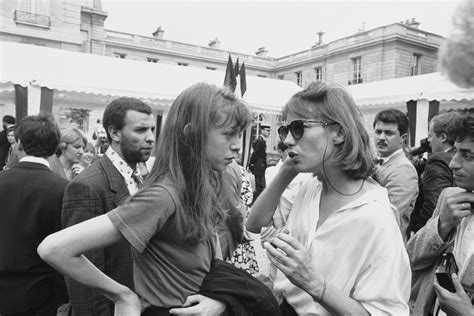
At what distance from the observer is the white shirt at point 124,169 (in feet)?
8.19

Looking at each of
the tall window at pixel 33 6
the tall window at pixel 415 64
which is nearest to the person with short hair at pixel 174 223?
the tall window at pixel 33 6

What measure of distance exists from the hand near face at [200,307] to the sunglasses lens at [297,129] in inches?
28.8

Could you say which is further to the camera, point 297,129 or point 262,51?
point 262,51

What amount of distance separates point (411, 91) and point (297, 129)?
7816 millimetres

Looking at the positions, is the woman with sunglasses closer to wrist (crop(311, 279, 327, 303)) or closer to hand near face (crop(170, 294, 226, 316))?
A: wrist (crop(311, 279, 327, 303))

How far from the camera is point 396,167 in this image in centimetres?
341

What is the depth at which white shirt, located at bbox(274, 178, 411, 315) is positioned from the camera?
4.76 feet

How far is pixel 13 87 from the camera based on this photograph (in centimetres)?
809

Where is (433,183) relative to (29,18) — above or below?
below

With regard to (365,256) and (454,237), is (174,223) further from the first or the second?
(454,237)

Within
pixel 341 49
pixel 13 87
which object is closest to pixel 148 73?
pixel 13 87

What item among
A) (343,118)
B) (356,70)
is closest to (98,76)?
(343,118)

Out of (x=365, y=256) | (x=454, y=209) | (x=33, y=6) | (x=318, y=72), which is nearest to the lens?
(x=365, y=256)

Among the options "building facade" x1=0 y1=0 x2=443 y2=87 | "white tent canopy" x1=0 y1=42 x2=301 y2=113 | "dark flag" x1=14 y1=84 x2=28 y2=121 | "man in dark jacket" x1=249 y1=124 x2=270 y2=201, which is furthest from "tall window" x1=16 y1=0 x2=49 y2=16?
"dark flag" x1=14 y1=84 x2=28 y2=121
